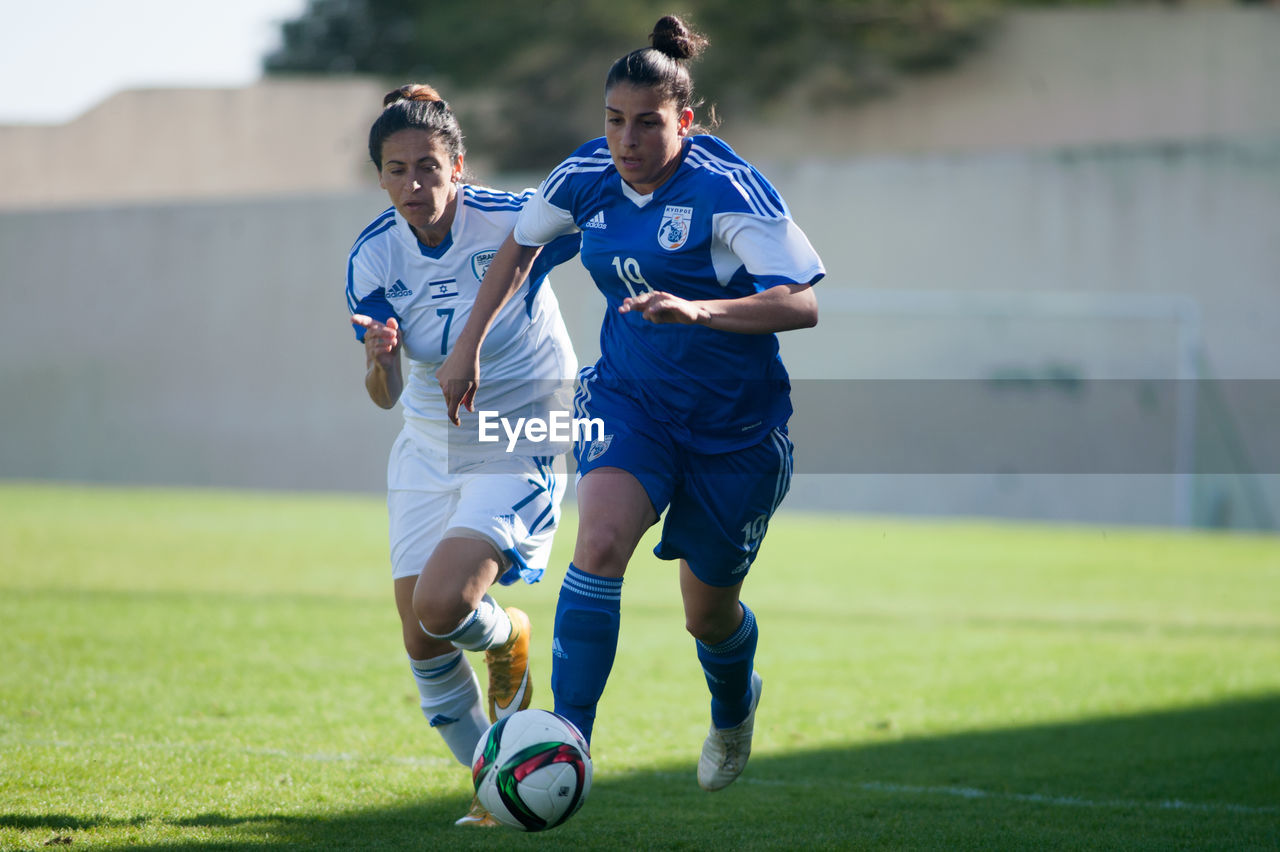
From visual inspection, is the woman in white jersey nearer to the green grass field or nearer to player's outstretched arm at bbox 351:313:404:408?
player's outstretched arm at bbox 351:313:404:408

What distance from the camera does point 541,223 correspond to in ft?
13.1

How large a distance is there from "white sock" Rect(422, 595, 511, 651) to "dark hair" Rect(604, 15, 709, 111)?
1627 mm

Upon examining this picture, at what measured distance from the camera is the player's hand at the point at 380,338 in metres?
4.05

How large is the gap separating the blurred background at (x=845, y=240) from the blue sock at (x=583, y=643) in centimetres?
1459

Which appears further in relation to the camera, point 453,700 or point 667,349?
point 453,700

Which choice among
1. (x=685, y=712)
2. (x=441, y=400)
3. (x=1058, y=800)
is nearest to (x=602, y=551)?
(x=441, y=400)

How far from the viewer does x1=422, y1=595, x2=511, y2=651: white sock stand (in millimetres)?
4047

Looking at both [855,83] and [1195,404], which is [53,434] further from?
[1195,404]

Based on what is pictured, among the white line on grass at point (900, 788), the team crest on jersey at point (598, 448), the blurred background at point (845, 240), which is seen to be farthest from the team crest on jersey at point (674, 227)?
the blurred background at point (845, 240)

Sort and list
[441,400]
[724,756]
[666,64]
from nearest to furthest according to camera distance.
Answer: [666,64]
[724,756]
[441,400]

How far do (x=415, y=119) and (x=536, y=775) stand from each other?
208 cm

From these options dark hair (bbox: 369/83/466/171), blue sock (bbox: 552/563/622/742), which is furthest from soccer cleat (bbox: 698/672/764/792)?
dark hair (bbox: 369/83/466/171)

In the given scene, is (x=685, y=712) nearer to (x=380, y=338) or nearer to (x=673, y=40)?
(x=380, y=338)

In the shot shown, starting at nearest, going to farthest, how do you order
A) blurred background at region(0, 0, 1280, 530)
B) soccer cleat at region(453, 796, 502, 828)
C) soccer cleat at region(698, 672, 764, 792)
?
1. soccer cleat at region(453, 796, 502, 828)
2. soccer cleat at region(698, 672, 764, 792)
3. blurred background at region(0, 0, 1280, 530)
